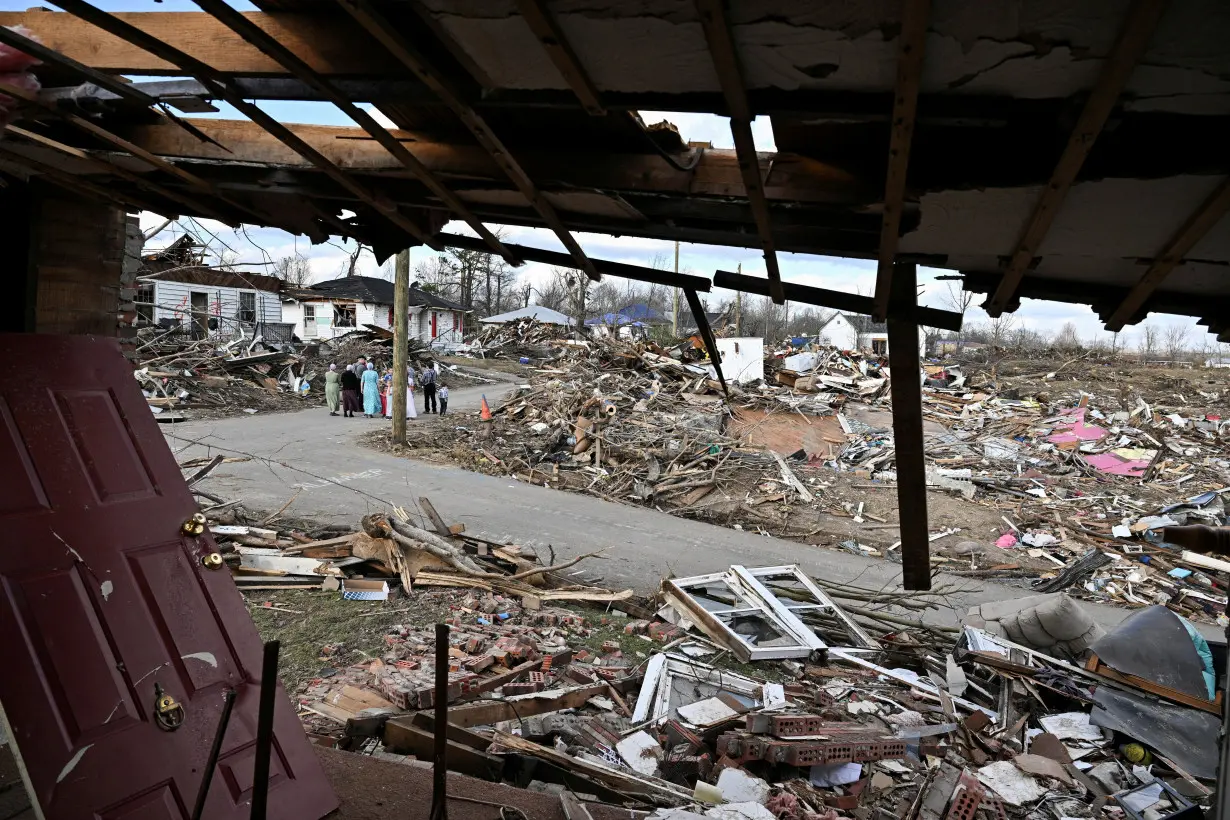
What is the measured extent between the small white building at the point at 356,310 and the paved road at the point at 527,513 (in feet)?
80.7

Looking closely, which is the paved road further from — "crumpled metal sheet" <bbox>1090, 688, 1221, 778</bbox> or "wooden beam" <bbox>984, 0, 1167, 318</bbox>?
"wooden beam" <bbox>984, 0, 1167, 318</bbox>

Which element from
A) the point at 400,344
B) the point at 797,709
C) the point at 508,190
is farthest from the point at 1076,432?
the point at 508,190

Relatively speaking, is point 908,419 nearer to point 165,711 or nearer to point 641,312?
point 165,711

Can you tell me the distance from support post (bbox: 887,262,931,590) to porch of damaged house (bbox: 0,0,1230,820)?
0.07 feet

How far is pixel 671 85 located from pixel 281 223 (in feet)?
10.1

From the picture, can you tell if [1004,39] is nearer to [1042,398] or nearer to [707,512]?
[707,512]

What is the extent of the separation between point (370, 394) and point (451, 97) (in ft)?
64.6

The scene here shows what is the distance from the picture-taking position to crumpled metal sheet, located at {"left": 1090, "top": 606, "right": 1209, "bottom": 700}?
5.50 metres

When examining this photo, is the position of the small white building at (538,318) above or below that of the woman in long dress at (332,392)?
above

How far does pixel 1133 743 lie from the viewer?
205 inches

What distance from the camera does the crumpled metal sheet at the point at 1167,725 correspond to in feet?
16.4

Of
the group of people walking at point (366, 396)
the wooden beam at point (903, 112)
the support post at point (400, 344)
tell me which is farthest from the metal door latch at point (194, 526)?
the group of people walking at point (366, 396)

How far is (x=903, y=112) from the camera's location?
2004mm

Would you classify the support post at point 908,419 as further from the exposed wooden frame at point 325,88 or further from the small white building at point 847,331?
the small white building at point 847,331
